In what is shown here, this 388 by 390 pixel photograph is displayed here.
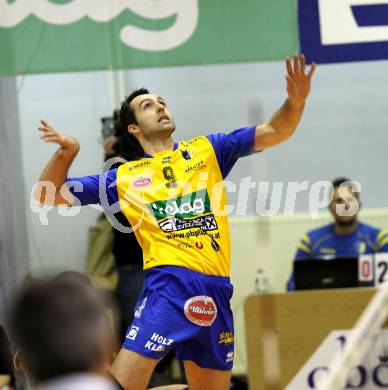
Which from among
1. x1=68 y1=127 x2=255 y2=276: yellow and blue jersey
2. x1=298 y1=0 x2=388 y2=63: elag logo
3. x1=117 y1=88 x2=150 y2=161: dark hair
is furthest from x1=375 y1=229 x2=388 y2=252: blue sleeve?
x1=117 y1=88 x2=150 y2=161: dark hair

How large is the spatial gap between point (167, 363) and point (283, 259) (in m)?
1.24

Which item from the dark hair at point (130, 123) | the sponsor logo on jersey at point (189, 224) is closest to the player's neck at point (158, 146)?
the dark hair at point (130, 123)

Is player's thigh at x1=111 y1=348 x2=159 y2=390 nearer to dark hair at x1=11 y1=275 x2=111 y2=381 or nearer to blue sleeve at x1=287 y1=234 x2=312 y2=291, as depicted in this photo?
dark hair at x1=11 y1=275 x2=111 y2=381

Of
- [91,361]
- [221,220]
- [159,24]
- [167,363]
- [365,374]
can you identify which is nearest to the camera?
[91,361]

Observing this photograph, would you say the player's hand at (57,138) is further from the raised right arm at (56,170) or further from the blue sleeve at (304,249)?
the blue sleeve at (304,249)

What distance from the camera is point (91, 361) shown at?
1.80m

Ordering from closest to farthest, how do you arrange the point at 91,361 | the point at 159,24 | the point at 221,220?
the point at 91,361 → the point at 221,220 → the point at 159,24

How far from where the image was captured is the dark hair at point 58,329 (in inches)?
71.0

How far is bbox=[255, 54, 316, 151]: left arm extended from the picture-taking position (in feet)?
14.5

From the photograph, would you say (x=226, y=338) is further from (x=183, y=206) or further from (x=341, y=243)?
(x=341, y=243)

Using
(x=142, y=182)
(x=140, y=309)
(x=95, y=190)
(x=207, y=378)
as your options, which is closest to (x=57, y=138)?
(x=95, y=190)

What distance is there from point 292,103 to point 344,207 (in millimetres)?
2196

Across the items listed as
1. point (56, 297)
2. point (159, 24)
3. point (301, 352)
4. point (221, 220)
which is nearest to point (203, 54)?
point (159, 24)

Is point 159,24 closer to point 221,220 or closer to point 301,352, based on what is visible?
point 221,220
